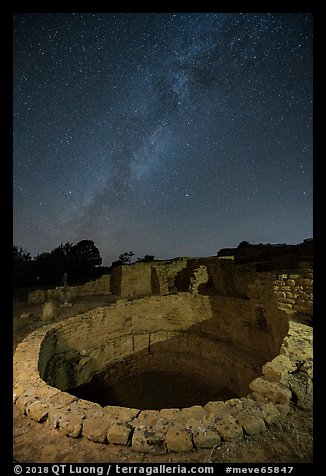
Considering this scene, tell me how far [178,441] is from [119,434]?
0.68m

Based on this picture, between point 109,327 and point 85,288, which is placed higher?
point 85,288

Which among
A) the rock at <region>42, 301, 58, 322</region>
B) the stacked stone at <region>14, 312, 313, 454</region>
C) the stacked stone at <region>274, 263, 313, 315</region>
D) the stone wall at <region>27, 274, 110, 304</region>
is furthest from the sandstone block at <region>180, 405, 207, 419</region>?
the stone wall at <region>27, 274, 110, 304</region>

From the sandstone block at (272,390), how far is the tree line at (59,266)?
19.6m

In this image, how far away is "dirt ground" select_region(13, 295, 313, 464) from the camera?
7.13 feet

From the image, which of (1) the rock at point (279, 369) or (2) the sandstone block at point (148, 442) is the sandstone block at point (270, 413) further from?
(2) the sandstone block at point (148, 442)

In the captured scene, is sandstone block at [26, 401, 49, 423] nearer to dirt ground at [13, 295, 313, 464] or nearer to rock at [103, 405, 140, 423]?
dirt ground at [13, 295, 313, 464]

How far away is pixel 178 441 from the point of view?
7.59 feet

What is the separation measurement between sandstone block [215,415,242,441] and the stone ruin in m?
0.01

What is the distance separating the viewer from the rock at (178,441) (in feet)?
7.50

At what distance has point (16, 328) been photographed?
7.93 metres

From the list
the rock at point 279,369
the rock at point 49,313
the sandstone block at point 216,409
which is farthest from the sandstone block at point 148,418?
the rock at point 49,313
